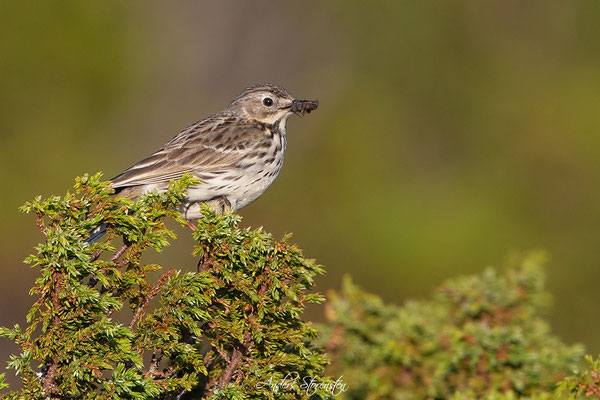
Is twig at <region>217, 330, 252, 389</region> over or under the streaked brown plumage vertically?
under

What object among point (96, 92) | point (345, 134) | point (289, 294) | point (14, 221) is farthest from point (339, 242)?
point (289, 294)

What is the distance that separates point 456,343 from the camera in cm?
500

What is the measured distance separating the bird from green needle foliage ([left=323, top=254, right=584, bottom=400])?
3.96 ft

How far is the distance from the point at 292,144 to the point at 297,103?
9.35m

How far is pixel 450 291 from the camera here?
17.7 feet

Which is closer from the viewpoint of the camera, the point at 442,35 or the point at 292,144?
the point at 292,144

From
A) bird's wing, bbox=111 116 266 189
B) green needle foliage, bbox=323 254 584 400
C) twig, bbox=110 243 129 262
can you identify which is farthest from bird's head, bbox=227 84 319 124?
twig, bbox=110 243 129 262

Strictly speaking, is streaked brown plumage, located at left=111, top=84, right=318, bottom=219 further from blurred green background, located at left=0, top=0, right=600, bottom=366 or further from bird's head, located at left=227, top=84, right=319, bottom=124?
blurred green background, located at left=0, top=0, right=600, bottom=366

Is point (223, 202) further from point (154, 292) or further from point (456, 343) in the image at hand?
point (154, 292)

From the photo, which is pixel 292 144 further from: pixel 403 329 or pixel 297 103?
pixel 403 329

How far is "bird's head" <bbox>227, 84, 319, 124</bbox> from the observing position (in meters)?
7.23

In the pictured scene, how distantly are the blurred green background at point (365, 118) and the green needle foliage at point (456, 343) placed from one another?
17.2 feet

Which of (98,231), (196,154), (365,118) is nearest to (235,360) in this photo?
(98,231)

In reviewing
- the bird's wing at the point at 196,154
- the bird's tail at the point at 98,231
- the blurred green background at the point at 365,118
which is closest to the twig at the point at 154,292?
the bird's tail at the point at 98,231
